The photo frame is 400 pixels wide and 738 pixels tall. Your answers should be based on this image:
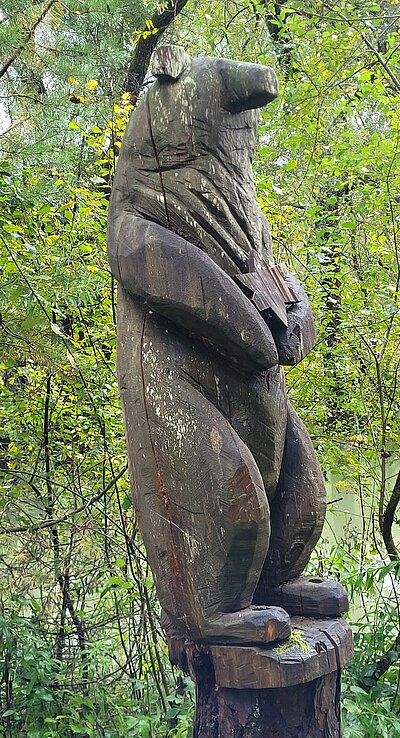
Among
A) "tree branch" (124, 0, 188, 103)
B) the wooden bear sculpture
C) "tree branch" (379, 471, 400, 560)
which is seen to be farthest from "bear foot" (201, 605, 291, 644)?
"tree branch" (124, 0, 188, 103)

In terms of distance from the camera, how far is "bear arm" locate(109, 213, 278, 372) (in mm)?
1915

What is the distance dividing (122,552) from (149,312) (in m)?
2.26

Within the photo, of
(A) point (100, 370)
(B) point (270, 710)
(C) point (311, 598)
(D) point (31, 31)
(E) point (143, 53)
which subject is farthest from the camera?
(E) point (143, 53)

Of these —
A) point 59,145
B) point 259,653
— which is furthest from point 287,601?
point 59,145

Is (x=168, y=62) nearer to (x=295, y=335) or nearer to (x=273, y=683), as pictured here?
(x=295, y=335)

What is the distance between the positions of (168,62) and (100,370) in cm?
214

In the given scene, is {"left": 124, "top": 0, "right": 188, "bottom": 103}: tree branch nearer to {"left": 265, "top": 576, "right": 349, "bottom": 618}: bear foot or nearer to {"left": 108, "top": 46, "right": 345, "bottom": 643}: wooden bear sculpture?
{"left": 108, "top": 46, "right": 345, "bottom": 643}: wooden bear sculpture

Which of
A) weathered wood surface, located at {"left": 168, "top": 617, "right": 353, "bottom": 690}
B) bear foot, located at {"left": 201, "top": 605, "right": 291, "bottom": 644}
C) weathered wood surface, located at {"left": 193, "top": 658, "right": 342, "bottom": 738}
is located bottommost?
weathered wood surface, located at {"left": 193, "top": 658, "right": 342, "bottom": 738}

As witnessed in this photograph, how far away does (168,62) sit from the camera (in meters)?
2.02

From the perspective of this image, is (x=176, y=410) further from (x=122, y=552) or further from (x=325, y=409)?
(x=325, y=409)

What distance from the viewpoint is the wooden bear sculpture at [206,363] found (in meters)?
1.92

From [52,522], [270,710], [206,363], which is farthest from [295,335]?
[52,522]

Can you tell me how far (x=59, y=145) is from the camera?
4.22 meters

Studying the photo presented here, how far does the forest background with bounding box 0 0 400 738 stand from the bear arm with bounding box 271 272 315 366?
149cm
